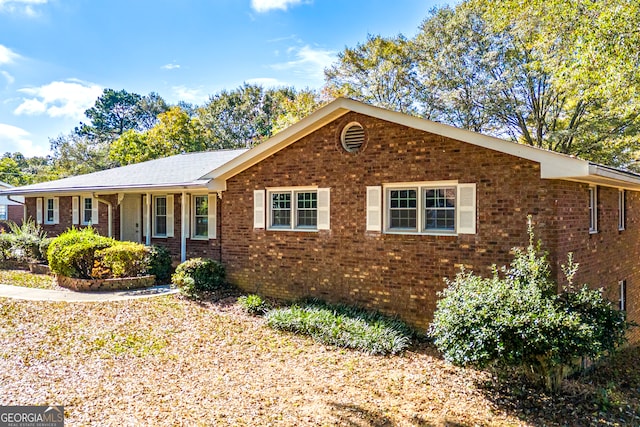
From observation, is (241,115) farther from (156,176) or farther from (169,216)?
(169,216)

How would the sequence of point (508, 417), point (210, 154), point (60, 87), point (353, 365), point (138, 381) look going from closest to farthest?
point (508, 417), point (138, 381), point (353, 365), point (210, 154), point (60, 87)

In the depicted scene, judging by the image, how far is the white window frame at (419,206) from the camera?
25.7ft

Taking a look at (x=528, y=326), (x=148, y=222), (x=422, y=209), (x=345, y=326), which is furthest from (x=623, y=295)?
(x=148, y=222)

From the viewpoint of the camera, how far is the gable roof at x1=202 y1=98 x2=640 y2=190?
662cm

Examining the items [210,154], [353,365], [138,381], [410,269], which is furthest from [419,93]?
[138,381]

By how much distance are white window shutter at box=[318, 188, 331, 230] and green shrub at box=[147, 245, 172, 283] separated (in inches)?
231

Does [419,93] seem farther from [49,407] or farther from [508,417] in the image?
[49,407]

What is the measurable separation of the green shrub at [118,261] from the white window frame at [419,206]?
7.54 metres

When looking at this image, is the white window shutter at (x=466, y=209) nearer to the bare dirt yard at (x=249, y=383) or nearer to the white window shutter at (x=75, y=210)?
the bare dirt yard at (x=249, y=383)

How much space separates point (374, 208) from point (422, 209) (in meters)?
0.99

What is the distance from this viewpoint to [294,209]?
32.7 feet

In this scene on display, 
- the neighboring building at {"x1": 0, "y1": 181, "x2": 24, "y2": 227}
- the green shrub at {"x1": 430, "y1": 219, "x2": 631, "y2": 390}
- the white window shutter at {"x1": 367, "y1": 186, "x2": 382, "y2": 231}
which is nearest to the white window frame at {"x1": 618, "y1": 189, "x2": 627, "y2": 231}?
the green shrub at {"x1": 430, "y1": 219, "x2": 631, "y2": 390}

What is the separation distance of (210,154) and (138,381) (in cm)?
1264

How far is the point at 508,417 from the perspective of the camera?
5066 millimetres
